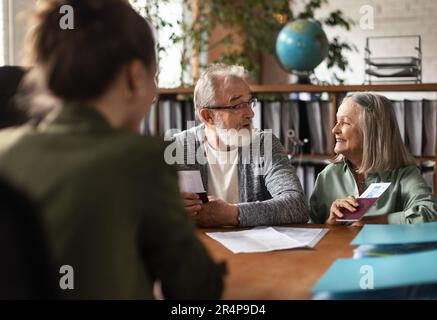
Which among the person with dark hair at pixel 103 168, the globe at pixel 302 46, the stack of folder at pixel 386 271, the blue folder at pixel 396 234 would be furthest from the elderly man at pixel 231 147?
the globe at pixel 302 46

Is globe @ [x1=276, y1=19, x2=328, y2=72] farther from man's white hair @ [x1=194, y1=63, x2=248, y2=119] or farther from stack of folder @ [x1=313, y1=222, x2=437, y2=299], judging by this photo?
stack of folder @ [x1=313, y1=222, x2=437, y2=299]

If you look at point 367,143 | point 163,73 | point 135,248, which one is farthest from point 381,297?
point 163,73

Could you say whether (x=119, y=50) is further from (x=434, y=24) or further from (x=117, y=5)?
(x=434, y=24)

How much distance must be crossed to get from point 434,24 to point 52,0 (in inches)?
240

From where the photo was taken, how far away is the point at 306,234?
153 centimetres

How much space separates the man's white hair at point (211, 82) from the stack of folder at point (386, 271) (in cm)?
82

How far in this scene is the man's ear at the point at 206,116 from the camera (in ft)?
6.55

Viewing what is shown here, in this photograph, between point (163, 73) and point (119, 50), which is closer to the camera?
point (119, 50)

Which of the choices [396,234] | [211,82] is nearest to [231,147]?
[211,82]

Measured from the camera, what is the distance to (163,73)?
4.54m

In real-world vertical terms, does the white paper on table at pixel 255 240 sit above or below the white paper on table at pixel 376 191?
below

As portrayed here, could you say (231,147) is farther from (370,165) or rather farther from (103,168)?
(103,168)

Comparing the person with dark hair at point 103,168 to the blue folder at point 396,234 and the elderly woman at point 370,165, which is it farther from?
the elderly woman at point 370,165

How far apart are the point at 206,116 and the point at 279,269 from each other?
3.02ft
